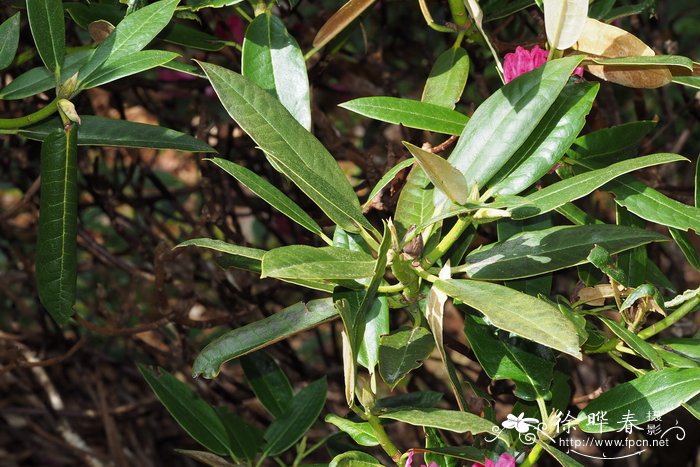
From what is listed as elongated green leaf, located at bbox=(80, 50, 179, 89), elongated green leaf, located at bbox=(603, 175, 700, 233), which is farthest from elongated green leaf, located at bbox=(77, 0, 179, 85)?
elongated green leaf, located at bbox=(603, 175, 700, 233)

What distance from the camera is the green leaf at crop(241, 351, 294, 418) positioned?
4.23 feet

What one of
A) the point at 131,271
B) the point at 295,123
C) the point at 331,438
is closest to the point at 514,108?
the point at 295,123

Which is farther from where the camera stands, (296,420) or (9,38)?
(296,420)

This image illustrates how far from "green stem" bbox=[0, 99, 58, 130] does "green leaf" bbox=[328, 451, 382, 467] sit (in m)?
0.47

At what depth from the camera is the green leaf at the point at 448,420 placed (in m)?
0.76

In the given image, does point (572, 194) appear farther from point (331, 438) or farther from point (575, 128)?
point (331, 438)

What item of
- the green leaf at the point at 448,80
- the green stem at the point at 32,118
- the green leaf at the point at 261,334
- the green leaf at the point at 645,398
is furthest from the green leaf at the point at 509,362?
the green stem at the point at 32,118

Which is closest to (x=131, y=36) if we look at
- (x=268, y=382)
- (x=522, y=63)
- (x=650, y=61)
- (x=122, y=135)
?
(x=122, y=135)

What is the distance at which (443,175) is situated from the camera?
72 cm

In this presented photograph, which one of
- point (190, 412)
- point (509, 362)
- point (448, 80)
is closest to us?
point (509, 362)

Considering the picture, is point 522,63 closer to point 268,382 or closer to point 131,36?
point 131,36

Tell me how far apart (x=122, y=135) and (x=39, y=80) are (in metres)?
0.11

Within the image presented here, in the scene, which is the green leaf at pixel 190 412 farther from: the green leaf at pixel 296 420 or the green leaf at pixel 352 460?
the green leaf at pixel 352 460

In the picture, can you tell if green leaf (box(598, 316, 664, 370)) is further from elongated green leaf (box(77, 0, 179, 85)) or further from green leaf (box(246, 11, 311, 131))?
elongated green leaf (box(77, 0, 179, 85))
